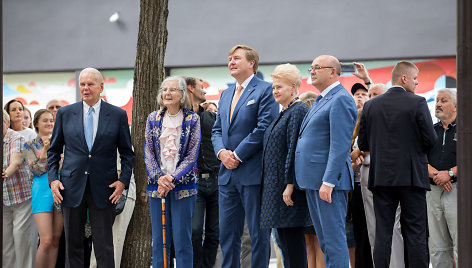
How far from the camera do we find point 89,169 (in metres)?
5.25

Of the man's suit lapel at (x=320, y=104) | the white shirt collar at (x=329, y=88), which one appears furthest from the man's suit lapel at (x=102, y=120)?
the white shirt collar at (x=329, y=88)

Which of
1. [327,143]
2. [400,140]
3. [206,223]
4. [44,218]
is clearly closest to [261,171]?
[327,143]

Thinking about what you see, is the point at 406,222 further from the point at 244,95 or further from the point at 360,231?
the point at 244,95

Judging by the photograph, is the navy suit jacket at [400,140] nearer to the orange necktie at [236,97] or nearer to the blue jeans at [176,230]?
the orange necktie at [236,97]

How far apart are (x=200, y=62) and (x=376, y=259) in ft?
21.0

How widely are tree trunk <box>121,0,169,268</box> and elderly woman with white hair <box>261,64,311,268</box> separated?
5.53ft

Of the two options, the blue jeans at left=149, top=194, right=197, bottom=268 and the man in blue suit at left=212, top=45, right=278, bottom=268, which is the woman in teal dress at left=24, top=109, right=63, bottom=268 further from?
the man in blue suit at left=212, top=45, right=278, bottom=268

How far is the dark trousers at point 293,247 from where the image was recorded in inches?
189

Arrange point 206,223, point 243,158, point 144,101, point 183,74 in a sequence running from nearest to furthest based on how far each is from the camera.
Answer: point 243,158 → point 144,101 → point 206,223 → point 183,74

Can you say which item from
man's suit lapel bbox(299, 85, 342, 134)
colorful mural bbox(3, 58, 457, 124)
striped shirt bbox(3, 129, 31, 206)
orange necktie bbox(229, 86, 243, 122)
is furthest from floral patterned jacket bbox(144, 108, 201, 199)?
colorful mural bbox(3, 58, 457, 124)

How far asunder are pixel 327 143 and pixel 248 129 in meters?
0.79

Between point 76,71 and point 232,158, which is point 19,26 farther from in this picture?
point 232,158

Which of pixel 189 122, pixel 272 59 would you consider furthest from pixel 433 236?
pixel 272 59

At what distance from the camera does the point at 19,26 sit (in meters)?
11.9
